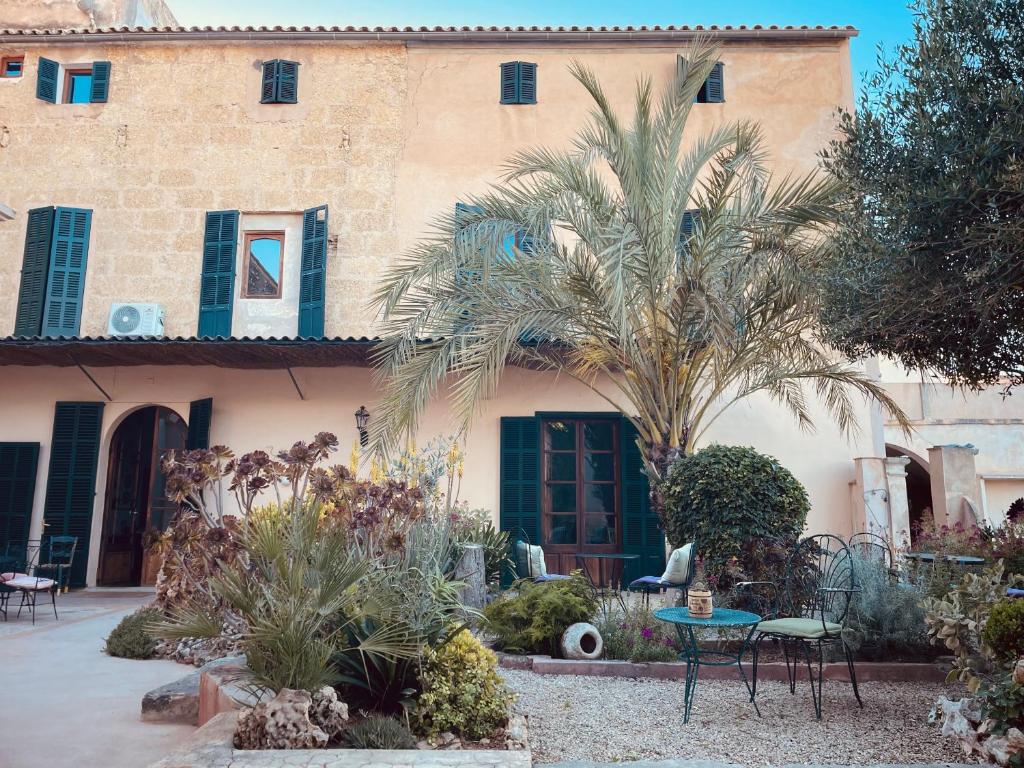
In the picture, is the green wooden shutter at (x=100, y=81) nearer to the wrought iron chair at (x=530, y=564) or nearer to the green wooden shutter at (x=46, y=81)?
the green wooden shutter at (x=46, y=81)

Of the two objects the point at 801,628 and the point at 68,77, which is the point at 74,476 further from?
the point at 801,628

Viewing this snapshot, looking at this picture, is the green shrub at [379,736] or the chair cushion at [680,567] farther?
the chair cushion at [680,567]

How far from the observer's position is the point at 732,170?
24.2 ft

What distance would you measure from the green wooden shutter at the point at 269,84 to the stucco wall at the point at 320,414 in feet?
14.1

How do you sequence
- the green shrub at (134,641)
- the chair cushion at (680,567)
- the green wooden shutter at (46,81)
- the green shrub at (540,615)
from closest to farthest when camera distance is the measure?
the green shrub at (540,615), the green shrub at (134,641), the chair cushion at (680,567), the green wooden shutter at (46,81)

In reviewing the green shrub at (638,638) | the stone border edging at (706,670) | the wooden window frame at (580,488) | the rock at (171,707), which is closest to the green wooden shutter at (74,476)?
the wooden window frame at (580,488)

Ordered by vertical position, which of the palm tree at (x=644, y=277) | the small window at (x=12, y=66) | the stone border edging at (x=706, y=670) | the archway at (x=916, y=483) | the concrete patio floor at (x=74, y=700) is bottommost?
the concrete patio floor at (x=74, y=700)

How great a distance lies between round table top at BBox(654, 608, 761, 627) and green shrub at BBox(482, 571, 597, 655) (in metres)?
1.30

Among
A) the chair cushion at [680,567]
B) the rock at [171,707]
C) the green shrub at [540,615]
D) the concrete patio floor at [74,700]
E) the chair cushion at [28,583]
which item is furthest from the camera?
the chair cushion at [28,583]

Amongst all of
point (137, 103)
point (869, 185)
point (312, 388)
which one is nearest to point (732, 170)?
point (869, 185)

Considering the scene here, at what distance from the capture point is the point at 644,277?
7.24 meters

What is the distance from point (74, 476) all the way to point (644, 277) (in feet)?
27.3

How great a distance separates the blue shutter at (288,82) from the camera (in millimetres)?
11977

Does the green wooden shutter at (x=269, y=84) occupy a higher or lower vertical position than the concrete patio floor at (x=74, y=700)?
higher
